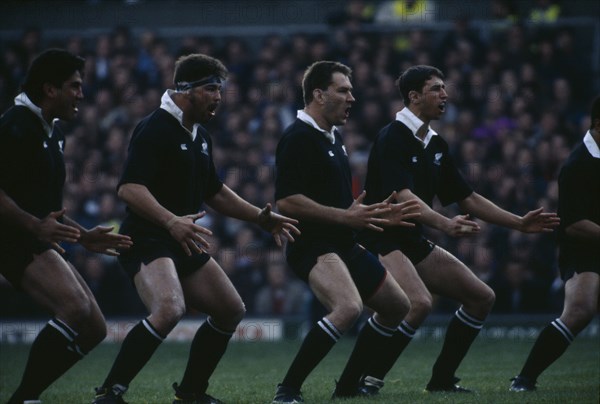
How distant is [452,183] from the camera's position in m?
9.49

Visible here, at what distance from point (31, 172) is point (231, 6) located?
14.5m

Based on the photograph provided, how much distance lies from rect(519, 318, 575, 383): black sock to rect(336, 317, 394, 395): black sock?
1.26 m

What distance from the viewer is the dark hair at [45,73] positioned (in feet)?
24.2

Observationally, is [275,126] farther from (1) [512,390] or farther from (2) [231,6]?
(1) [512,390]

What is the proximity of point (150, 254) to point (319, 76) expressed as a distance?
6.76 ft

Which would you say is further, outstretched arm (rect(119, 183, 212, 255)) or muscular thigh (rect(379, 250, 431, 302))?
muscular thigh (rect(379, 250, 431, 302))

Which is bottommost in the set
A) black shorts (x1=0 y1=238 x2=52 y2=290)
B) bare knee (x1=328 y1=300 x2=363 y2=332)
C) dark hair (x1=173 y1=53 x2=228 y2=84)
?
bare knee (x1=328 y1=300 x2=363 y2=332)

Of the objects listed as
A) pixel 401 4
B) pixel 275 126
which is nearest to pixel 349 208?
pixel 275 126

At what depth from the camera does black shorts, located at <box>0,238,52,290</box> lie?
7.06 metres

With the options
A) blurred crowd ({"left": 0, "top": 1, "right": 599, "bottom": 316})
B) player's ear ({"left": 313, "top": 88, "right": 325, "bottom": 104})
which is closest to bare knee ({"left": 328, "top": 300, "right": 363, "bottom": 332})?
player's ear ({"left": 313, "top": 88, "right": 325, "bottom": 104})

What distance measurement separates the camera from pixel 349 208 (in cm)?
799

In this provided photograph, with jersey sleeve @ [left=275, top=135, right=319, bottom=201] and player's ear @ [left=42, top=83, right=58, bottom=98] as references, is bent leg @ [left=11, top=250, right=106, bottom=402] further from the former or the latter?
jersey sleeve @ [left=275, top=135, right=319, bottom=201]

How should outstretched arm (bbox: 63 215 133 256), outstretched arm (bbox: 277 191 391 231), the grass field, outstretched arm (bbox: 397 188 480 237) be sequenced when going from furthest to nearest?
the grass field → outstretched arm (bbox: 397 188 480 237) → outstretched arm (bbox: 277 191 391 231) → outstretched arm (bbox: 63 215 133 256)

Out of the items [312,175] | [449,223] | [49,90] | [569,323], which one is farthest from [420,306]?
[49,90]
